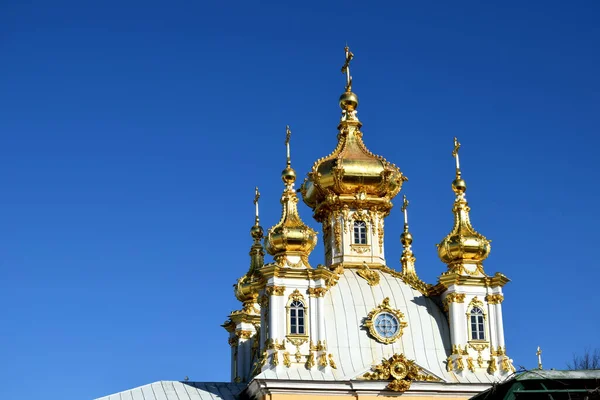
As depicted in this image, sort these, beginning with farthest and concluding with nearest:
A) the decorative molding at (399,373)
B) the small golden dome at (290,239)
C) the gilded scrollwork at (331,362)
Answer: the small golden dome at (290,239)
the gilded scrollwork at (331,362)
the decorative molding at (399,373)

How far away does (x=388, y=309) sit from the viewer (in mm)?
37562

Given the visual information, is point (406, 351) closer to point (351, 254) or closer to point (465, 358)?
point (465, 358)

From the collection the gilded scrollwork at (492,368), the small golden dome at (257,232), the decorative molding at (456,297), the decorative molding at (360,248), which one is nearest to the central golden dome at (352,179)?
the decorative molding at (360,248)

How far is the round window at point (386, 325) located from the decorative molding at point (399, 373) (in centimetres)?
102

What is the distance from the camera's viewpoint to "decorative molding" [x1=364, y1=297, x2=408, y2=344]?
37.1 meters

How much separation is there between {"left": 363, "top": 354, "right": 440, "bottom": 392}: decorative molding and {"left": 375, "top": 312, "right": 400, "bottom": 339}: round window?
1.02m

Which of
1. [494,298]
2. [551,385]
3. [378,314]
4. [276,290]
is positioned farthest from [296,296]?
[551,385]

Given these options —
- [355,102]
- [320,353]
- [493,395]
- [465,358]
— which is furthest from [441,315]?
[493,395]

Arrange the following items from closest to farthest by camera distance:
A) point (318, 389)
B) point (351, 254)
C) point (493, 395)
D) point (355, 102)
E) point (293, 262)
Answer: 1. point (493, 395)
2. point (318, 389)
3. point (293, 262)
4. point (351, 254)
5. point (355, 102)

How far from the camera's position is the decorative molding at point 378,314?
37.1 m

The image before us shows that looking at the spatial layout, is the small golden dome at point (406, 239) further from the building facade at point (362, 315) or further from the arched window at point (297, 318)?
the arched window at point (297, 318)

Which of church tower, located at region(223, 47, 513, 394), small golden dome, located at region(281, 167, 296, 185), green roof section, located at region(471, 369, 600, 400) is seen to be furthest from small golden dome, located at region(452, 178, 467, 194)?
green roof section, located at region(471, 369, 600, 400)

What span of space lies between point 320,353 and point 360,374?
143 centimetres

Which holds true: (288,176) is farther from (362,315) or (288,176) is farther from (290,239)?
(362,315)
